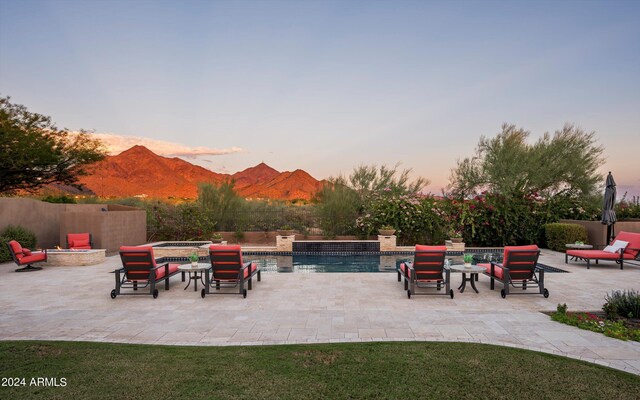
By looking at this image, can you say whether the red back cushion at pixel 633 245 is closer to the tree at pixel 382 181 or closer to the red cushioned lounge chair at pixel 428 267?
the red cushioned lounge chair at pixel 428 267

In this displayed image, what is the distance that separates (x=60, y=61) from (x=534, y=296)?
58.0 feet

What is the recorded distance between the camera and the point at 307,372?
12.1ft

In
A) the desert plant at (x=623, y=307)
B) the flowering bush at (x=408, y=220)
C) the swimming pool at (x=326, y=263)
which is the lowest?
the swimming pool at (x=326, y=263)

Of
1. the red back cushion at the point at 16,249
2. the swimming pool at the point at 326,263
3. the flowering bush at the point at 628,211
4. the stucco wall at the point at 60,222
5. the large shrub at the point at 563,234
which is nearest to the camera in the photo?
the red back cushion at the point at 16,249

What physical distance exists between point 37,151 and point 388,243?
68.3 ft

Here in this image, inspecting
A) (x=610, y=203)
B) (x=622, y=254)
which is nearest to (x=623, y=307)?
(x=622, y=254)

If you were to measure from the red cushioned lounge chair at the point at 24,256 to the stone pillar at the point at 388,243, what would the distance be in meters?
10.6

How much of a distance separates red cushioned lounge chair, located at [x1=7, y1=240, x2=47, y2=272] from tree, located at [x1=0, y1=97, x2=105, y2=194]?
13597 mm

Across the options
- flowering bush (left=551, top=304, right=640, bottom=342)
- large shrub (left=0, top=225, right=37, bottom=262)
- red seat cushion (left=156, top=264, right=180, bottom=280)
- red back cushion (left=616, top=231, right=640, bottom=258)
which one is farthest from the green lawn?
large shrub (left=0, top=225, right=37, bottom=262)

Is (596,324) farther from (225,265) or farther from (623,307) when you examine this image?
(225,265)

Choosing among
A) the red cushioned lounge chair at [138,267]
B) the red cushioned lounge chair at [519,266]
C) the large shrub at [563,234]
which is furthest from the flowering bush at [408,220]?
the red cushioned lounge chair at [138,267]

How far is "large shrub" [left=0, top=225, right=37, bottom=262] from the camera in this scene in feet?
36.5

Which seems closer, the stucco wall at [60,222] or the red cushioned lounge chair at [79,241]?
the red cushioned lounge chair at [79,241]

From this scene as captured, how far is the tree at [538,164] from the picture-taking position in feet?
52.6
